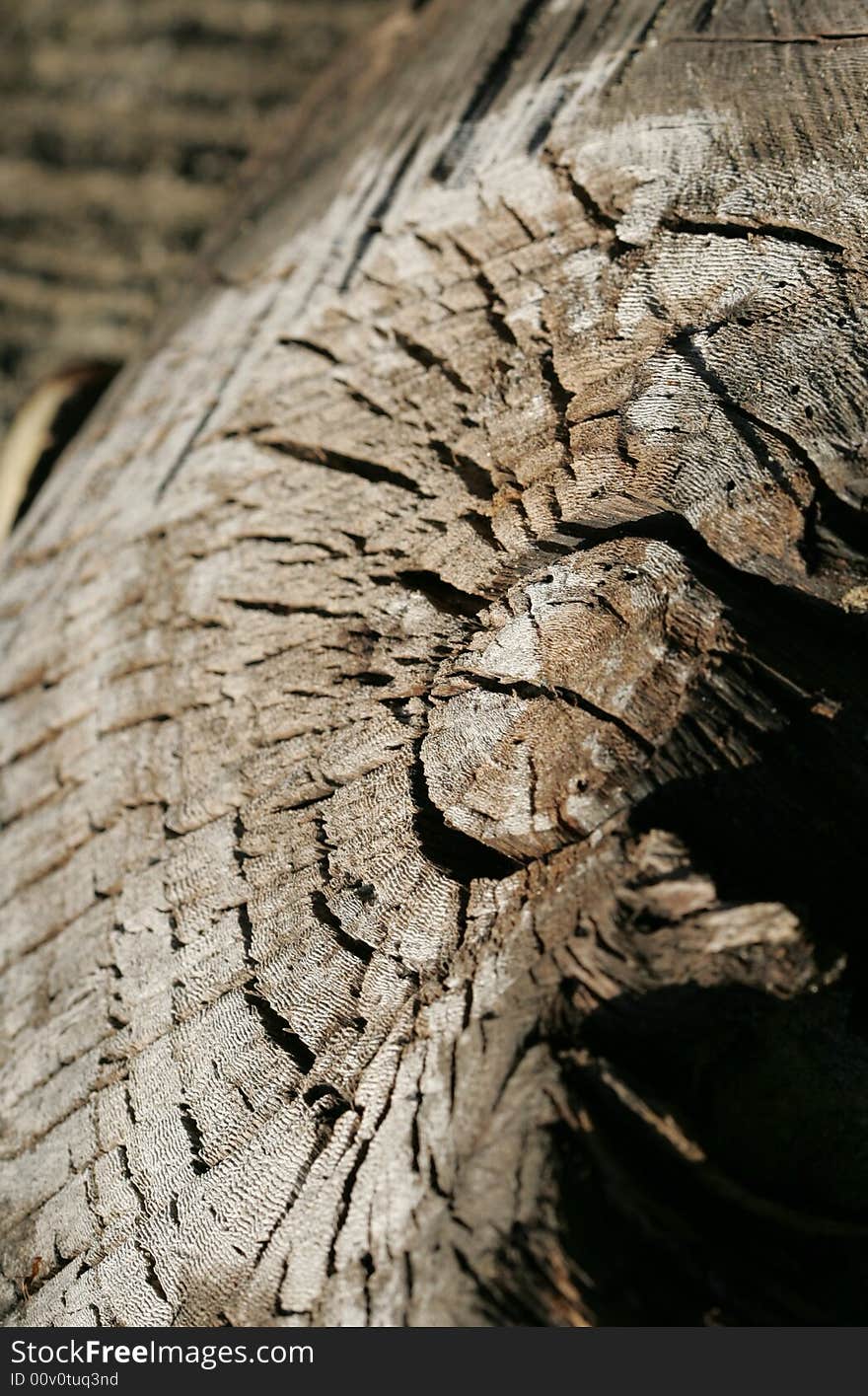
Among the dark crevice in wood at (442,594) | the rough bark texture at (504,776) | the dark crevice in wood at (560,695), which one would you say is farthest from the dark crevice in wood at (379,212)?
the dark crevice in wood at (560,695)

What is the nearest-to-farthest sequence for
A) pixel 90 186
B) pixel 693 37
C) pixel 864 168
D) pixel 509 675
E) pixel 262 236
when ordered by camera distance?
pixel 509 675 < pixel 864 168 < pixel 693 37 < pixel 262 236 < pixel 90 186

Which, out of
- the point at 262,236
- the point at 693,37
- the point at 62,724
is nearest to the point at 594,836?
the point at 62,724

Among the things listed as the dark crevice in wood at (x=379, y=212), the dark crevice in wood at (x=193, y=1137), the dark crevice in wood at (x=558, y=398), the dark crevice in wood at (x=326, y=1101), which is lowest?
the dark crevice in wood at (x=326, y=1101)

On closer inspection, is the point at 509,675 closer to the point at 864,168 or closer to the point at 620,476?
the point at 620,476

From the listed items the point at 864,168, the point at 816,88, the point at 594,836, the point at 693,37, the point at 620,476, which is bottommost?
the point at 594,836

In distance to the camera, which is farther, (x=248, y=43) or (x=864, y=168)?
(x=248, y=43)

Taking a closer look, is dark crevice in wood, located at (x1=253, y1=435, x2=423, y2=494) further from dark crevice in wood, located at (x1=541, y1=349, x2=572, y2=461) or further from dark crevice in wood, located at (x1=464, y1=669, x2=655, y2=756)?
dark crevice in wood, located at (x1=464, y1=669, x2=655, y2=756)

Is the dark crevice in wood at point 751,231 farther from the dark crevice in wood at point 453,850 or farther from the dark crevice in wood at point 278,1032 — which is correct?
the dark crevice in wood at point 278,1032

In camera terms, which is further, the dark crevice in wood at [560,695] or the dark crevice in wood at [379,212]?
the dark crevice in wood at [379,212]

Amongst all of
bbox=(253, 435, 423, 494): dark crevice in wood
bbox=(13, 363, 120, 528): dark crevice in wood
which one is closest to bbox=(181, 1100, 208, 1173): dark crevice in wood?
bbox=(253, 435, 423, 494): dark crevice in wood
